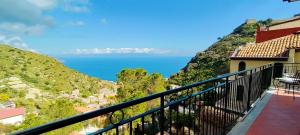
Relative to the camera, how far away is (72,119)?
3.79 ft

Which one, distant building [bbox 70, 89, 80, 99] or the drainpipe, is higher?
the drainpipe

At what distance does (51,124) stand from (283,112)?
5184mm

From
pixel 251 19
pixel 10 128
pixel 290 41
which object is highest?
pixel 251 19

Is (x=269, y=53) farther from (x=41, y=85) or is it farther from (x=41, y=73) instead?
(x=41, y=73)

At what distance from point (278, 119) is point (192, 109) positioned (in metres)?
1.82

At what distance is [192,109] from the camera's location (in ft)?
13.5

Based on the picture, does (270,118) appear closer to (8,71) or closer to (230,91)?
(230,91)

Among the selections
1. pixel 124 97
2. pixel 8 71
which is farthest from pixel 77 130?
pixel 8 71

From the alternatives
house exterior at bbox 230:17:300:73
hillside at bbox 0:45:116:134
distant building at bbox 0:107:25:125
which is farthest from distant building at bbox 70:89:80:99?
house exterior at bbox 230:17:300:73

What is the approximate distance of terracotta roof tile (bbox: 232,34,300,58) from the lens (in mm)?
14516

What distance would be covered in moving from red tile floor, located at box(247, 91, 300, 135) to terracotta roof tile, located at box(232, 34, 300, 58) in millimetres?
9805

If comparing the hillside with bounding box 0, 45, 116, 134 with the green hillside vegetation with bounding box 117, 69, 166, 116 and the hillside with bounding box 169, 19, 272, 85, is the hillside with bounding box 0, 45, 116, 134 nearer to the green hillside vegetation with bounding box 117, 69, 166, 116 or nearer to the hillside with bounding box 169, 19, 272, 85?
the green hillside vegetation with bounding box 117, 69, 166, 116

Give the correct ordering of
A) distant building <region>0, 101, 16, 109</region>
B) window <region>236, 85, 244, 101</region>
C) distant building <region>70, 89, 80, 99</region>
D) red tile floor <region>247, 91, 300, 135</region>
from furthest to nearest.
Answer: distant building <region>70, 89, 80, 99</region> → distant building <region>0, 101, 16, 109</region> → window <region>236, 85, 244, 101</region> → red tile floor <region>247, 91, 300, 135</region>

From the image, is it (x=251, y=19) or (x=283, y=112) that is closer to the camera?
(x=283, y=112)
